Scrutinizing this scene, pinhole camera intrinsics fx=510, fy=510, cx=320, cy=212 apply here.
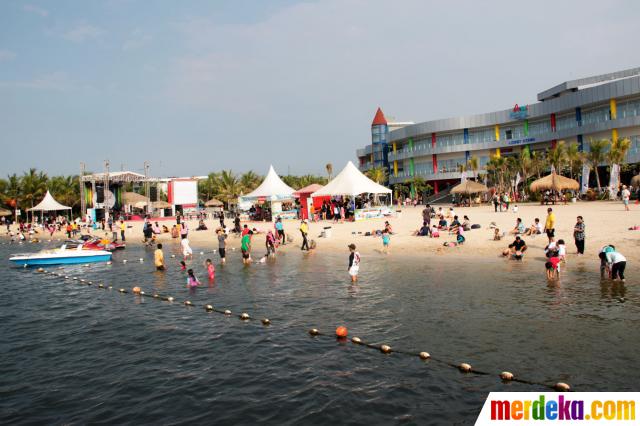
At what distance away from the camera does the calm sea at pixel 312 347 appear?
27.5 ft

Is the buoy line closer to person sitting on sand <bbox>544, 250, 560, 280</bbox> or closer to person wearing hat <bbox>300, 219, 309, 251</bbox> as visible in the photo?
person sitting on sand <bbox>544, 250, 560, 280</bbox>

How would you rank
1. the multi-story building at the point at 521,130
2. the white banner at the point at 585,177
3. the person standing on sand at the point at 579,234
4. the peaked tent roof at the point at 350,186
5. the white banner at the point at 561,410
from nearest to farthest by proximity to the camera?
1. the white banner at the point at 561,410
2. the person standing on sand at the point at 579,234
3. the peaked tent roof at the point at 350,186
4. the multi-story building at the point at 521,130
5. the white banner at the point at 585,177

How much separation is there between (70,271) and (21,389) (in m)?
16.2

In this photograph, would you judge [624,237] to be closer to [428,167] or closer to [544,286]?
[544,286]

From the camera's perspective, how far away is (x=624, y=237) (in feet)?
71.6

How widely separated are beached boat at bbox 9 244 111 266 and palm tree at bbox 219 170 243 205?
41113 mm

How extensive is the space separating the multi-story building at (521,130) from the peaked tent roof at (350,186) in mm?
31126

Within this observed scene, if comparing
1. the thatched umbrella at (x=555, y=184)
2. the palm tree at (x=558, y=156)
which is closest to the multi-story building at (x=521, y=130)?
the palm tree at (x=558, y=156)

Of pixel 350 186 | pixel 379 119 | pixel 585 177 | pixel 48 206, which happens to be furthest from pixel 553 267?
pixel 379 119

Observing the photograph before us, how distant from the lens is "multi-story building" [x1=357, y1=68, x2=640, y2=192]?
5334 centimetres

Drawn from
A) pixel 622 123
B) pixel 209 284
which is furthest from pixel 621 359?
pixel 622 123

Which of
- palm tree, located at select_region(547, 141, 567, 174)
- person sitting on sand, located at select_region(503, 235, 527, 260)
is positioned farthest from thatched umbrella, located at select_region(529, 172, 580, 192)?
person sitting on sand, located at select_region(503, 235, 527, 260)

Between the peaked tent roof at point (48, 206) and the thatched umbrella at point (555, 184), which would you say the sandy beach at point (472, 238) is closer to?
the thatched umbrella at point (555, 184)

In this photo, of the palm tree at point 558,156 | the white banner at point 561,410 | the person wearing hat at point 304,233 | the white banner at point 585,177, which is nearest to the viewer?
the white banner at point 561,410
